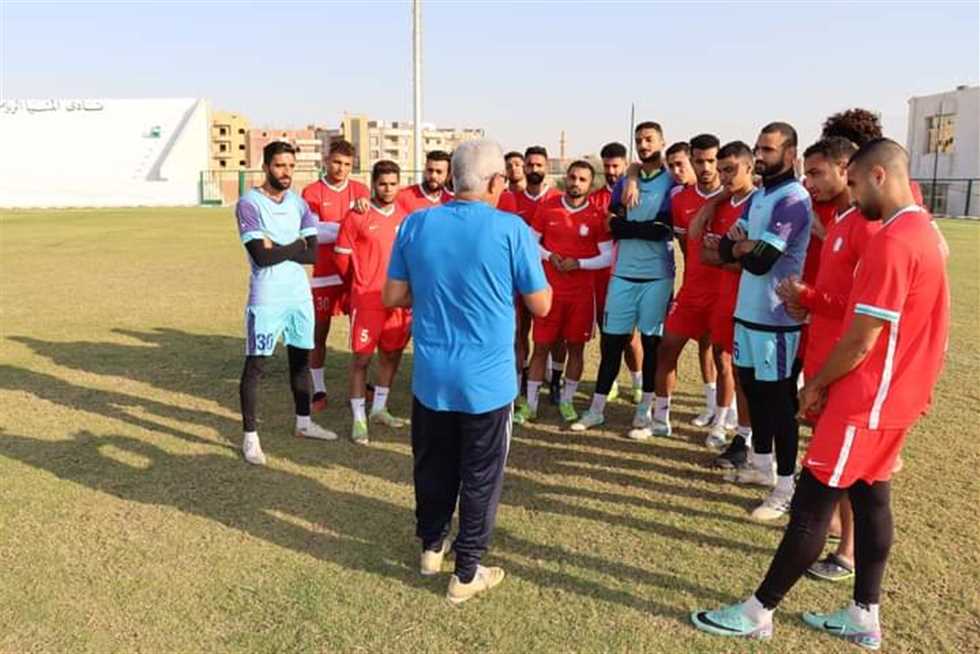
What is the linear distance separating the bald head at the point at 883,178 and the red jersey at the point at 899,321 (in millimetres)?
59

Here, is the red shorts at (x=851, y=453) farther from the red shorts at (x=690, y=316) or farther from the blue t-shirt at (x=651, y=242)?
the blue t-shirt at (x=651, y=242)

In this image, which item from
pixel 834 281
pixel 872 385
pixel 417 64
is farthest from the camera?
pixel 417 64

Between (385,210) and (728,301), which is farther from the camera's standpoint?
(385,210)

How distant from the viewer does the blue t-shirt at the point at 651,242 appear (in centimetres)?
594

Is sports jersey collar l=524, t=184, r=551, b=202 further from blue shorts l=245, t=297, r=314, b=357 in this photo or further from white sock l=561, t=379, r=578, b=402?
blue shorts l=245, t=297, r=314, b=357

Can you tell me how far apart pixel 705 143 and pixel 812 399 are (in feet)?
8.70

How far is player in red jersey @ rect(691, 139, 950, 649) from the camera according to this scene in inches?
111

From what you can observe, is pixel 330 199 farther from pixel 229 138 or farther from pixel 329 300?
pixel 229 138

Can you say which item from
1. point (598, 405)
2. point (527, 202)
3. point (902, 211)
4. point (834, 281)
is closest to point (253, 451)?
point (598, 405)

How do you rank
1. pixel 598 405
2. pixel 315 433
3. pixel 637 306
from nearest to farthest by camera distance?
pixel 315 433
pixel 637 306
pixel 598 405

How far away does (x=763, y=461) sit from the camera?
4.97 metres

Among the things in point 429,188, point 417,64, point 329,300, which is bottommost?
point 329,300

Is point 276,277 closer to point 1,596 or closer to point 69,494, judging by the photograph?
point 69,494

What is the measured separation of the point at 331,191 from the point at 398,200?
2.22 feet
